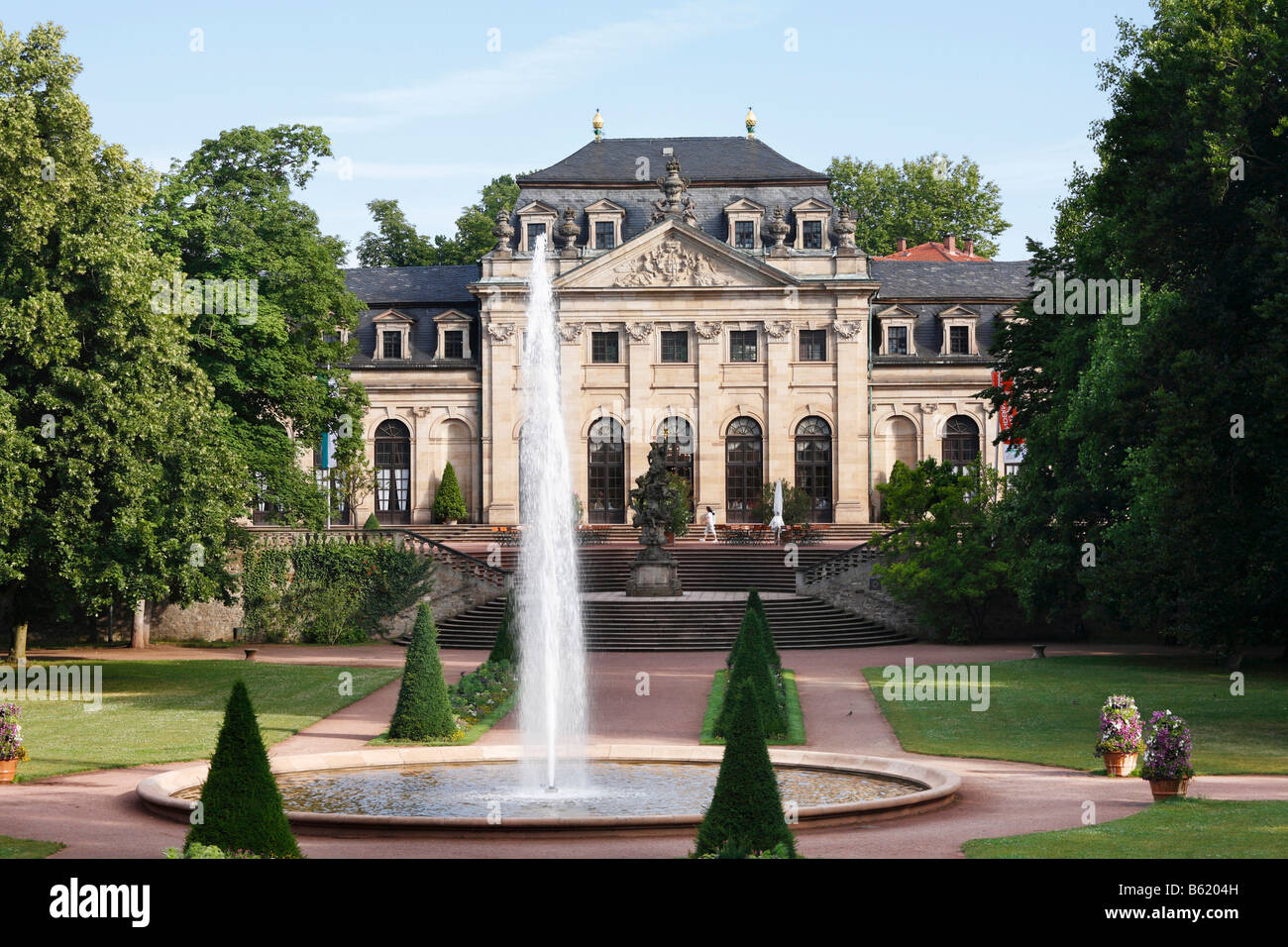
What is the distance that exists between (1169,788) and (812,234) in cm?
4899

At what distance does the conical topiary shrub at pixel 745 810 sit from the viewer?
12039 millimetres

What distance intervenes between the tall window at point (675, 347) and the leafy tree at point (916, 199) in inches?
1085

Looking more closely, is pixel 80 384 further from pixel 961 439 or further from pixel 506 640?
pixel 961 439

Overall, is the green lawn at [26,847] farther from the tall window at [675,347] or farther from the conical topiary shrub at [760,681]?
the tall window at [675,347]

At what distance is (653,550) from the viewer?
45.7 metres

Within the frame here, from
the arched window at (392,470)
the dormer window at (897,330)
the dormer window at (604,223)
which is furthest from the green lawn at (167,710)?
the dormer window at (897,330)

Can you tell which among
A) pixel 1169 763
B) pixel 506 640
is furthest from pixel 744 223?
pixel 1169 763

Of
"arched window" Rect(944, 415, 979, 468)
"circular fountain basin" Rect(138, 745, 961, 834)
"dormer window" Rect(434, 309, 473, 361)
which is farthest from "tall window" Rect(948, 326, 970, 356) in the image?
"circular fountain basin" Rect(138, 745, 961, 834)

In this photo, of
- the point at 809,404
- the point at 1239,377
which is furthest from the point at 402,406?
the point at 1239,377

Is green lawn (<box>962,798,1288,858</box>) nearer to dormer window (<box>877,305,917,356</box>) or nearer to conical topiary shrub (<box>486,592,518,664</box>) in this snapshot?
conical topiary shrub (<box>486,592,518,664</box>)
